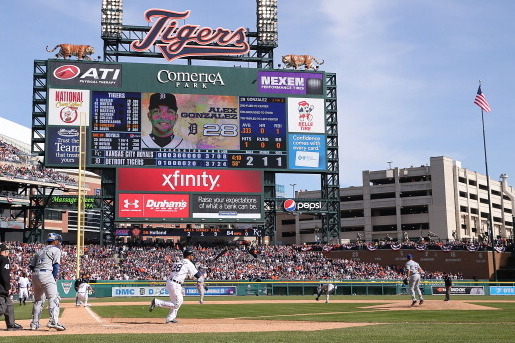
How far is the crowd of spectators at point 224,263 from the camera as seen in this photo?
5175 cm

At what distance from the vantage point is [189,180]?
54.8 meters

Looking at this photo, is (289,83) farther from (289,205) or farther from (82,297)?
(82,297)

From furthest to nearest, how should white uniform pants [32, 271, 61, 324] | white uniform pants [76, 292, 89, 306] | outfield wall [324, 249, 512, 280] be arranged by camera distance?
outfield wall [324, 249, 512, 280] → white uniform pants [76, 292, 89, 306] → white uniform pants [32, 271, 61, 324]

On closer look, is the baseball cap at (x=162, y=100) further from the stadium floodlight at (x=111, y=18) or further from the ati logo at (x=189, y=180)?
the stadium floodlight at (x=111, y=18)

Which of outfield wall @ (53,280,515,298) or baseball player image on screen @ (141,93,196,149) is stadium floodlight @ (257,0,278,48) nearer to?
baseball player image on screen @ (141,93,196,149)

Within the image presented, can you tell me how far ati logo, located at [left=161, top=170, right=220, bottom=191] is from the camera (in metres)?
54.3

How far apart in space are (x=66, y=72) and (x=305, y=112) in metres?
20.1

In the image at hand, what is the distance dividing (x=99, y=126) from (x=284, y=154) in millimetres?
15301

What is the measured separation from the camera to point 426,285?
45.7 metres

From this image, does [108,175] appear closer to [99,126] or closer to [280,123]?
[99,126]

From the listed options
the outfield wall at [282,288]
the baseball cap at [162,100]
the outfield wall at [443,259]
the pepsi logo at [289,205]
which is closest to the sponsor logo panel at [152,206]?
the baseball cap at [162,100]

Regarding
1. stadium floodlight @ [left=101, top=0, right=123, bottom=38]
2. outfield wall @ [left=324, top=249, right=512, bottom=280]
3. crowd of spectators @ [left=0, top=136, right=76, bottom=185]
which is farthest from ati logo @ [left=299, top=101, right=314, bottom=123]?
crowd of spectators @ [left=0, top=136, right=76, bottom=185]

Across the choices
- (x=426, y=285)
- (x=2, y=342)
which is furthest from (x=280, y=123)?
(x=2, y=342)

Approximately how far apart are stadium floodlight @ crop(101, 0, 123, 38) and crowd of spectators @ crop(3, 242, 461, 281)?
728 inches
